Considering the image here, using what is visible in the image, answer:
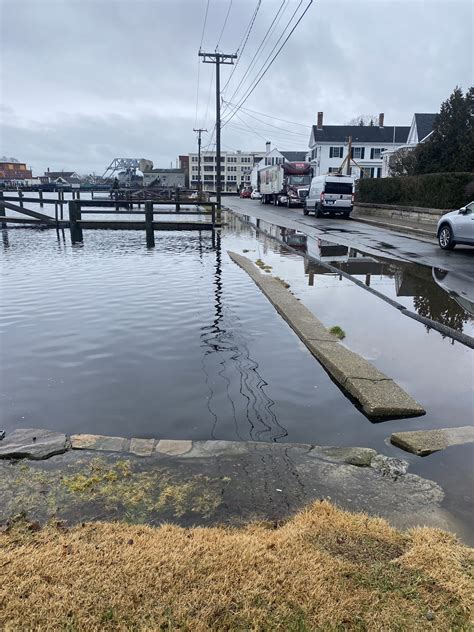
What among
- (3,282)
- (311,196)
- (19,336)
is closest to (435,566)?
(19,336)

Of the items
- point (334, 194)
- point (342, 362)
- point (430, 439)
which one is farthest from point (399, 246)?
point (430, 439)

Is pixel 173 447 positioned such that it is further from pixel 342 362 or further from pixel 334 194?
pixel 334 194

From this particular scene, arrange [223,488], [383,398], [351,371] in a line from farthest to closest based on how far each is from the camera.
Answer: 1. [351,371]
2. [383,398]
3. [223,488]

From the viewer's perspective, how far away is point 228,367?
584cm

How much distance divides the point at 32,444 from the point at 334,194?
28.2m

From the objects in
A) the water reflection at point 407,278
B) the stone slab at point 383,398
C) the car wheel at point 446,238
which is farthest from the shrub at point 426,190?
the stone slab at point 383,398

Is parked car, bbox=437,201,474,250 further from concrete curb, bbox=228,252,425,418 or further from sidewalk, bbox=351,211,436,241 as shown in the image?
concrete curb, bbox=228,252,425,418

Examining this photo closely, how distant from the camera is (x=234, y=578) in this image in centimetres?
235

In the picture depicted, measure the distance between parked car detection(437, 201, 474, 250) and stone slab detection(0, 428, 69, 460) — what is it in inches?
538

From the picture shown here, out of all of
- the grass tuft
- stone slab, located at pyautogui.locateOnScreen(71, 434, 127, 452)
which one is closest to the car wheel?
the grass tuft

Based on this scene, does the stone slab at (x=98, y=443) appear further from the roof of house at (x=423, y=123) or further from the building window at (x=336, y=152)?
the building window at (x=336, y=152)

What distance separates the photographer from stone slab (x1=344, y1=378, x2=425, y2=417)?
4578 millimetres

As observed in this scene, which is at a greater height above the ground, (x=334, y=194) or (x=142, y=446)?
(x=334, y=194)

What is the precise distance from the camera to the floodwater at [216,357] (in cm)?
→ 444
